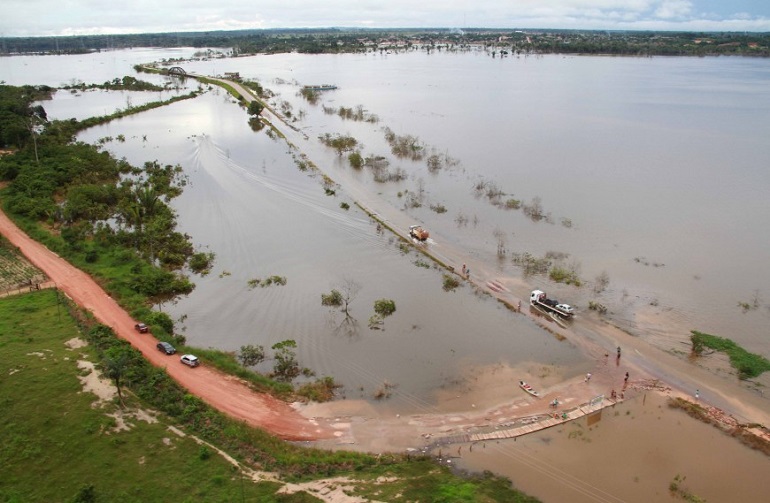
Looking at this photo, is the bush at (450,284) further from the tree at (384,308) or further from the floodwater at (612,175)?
the tree at (384,308)

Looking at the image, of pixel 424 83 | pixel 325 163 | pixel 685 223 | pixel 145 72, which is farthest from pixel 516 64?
pixel 685 223

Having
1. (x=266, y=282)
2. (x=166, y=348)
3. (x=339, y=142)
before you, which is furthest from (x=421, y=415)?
(x=339, y=142)

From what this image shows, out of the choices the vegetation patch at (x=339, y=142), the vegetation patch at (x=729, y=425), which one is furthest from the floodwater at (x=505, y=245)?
the vegetation patch at (x=339, y=142)

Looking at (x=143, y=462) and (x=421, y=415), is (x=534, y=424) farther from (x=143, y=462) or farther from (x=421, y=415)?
(x=143, y=462)

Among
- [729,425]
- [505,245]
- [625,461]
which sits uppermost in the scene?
[505,245]

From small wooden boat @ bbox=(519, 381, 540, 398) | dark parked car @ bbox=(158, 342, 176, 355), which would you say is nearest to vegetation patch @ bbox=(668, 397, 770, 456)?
small wooden boat @ bbox=(519, 381, 540, 398)

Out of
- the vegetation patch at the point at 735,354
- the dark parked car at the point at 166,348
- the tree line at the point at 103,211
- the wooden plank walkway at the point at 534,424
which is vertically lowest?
the wooden plank walkway at the point at 534,424

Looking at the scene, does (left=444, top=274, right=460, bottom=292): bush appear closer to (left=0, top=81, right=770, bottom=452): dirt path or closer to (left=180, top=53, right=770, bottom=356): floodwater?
(left=180, top=53, right=770, bottom=356): floodwater
